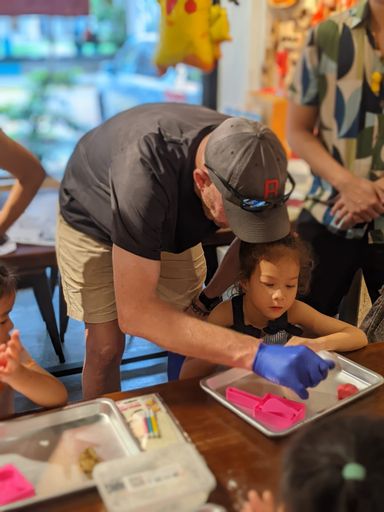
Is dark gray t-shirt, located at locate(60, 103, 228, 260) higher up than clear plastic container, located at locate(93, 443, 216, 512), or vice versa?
dark gray t-shirt, located at locate(60, 103, 228, 260)

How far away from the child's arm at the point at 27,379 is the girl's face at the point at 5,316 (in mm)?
108

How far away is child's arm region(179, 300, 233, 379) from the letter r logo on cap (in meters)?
0.37

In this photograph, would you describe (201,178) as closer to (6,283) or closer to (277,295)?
(277,295)

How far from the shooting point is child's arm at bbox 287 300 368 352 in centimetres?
138

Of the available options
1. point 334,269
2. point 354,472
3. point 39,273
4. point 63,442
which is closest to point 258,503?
point 354,472

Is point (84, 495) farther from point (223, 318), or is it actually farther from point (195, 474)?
point (223, 318)

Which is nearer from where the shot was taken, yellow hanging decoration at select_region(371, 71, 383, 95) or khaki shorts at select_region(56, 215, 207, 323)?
khaki shorts at select_region(56, 215, 207, 323)

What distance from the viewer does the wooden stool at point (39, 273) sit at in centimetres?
211

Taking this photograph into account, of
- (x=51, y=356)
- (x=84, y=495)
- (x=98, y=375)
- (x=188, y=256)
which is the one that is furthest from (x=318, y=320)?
(x=51, y=356)

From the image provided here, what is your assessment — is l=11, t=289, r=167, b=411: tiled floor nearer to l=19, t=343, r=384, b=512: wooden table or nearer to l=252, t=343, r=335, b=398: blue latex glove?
l=19, t=343, r=384, b=512: wooden table

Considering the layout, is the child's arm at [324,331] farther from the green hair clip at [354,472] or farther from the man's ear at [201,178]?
the green hair clip at [354,472]

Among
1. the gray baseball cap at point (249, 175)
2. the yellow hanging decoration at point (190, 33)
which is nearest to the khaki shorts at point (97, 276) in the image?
the gray baseball cap at point (249, 175)

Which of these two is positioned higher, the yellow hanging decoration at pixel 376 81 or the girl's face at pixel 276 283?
the yellow hanging decoration at pixel 376 81

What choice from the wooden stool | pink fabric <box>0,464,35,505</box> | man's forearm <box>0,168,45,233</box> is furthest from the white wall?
pink fabric <box>0,464,35,505</box>
